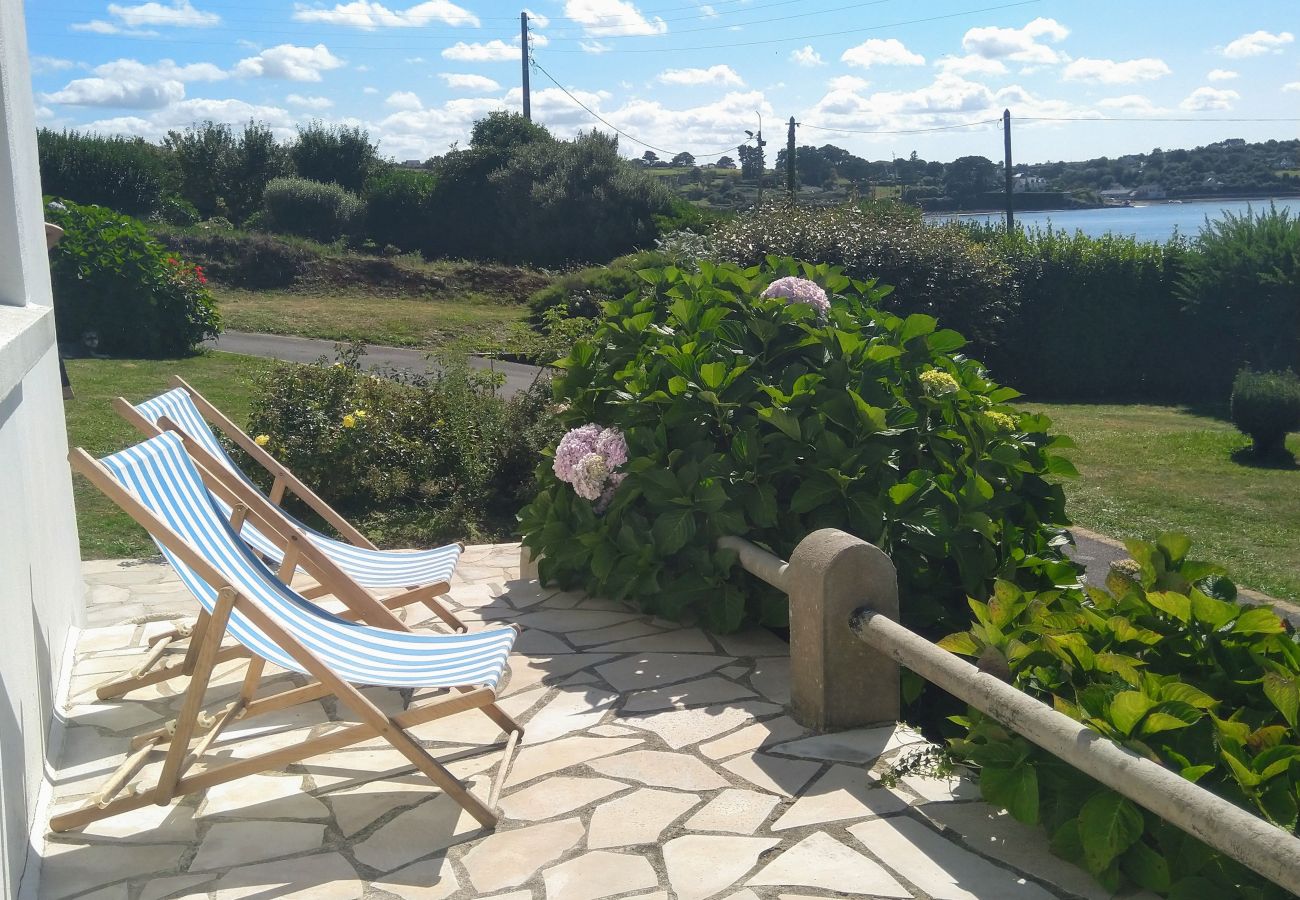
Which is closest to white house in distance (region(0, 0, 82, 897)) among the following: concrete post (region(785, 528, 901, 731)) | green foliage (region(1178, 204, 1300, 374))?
concrete post (region(785, 528, 901, 731))

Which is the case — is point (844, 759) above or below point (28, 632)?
below

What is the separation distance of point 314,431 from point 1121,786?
6.45 metres

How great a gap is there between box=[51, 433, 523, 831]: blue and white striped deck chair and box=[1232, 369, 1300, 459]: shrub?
12.4 m

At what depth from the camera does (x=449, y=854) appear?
10.6 feet

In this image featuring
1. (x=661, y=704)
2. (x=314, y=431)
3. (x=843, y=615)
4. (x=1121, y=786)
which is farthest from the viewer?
(x=314, y=431)

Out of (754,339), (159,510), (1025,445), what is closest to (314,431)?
(754,339)

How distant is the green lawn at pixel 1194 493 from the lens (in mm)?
9406

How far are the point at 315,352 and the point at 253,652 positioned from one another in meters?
15.3

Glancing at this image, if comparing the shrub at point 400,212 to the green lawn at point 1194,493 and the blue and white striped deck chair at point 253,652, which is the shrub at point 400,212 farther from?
the blue and white striped deck chair at point 253,652

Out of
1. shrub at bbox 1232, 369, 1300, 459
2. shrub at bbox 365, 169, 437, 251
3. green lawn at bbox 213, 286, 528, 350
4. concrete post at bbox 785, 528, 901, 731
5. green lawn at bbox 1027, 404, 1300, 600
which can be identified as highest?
shrub at bbox 365, 169, 437, 251

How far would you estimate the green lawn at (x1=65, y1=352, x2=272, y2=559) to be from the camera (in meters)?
7.24

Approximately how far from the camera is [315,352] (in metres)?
18.0

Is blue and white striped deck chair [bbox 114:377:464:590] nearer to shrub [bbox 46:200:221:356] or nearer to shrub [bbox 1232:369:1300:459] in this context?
shrub [bbox 46:200:221:356]

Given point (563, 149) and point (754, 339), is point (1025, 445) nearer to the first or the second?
point (754, 339)
